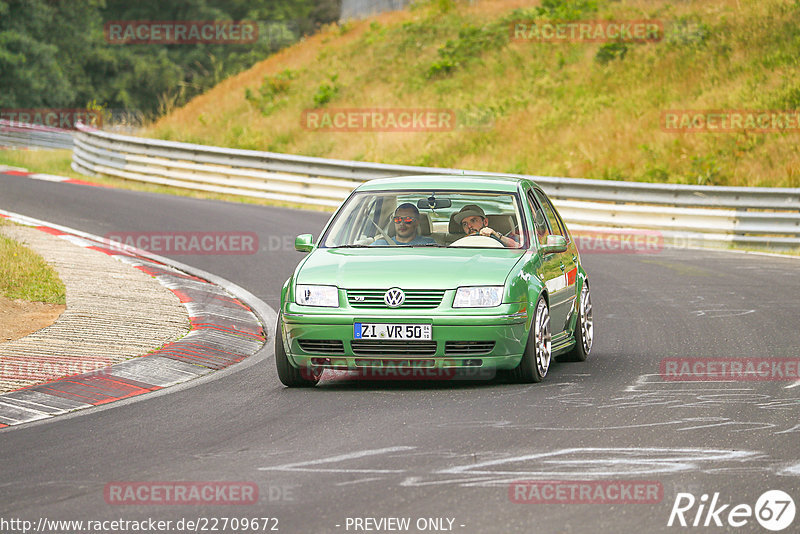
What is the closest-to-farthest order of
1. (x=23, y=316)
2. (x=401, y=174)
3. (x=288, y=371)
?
(x=288, y=371) → (x=23, y=316) → (x=401, y=174)

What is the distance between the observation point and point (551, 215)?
430 inches

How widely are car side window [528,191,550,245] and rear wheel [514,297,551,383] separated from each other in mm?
802

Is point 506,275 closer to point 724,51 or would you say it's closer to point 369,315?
point 369,315

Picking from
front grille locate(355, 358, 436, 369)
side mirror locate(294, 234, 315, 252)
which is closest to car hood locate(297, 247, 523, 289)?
side mirror locate(294, 234, 315, 252)

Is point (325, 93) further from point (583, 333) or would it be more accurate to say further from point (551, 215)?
point (583, 333)

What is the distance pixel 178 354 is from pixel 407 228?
7.24 ft

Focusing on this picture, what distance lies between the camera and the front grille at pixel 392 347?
333 inches

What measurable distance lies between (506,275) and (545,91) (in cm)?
2395

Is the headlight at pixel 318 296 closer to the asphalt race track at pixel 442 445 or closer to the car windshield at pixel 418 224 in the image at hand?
the asphalt race track at pixel 442 445

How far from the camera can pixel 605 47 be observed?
32438mm

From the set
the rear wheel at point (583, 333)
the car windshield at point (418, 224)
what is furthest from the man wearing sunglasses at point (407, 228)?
the rear wheel at point (583, 333)

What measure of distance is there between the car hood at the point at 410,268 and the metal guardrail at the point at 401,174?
6933mm

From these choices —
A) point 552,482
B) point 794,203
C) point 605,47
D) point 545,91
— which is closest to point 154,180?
point 545,91

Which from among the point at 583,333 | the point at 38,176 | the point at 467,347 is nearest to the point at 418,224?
the point at 467,347
